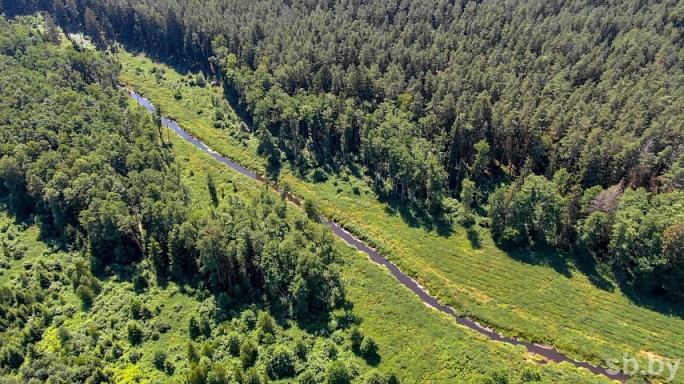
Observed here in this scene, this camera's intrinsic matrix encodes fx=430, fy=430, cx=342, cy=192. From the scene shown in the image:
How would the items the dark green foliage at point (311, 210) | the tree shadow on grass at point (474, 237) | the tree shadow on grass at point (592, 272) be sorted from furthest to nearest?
the dark green foliage at point (311, 210) < the tree shadow on grass at point (474, 237) < the tree shadow on grass at point (592, 272)

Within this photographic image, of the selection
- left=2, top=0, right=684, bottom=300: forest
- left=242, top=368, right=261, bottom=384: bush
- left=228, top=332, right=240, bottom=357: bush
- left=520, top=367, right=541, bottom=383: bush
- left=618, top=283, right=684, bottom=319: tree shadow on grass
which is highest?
left=2, top=0, right=684, bottom=300: forest

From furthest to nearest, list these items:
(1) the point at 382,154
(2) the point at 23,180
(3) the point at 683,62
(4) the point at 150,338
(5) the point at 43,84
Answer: (5) the point at 43,84, (3) the point at 683,62, (1) the point at 382,154, (2) the point at 23,180, (4) the point at 150,338

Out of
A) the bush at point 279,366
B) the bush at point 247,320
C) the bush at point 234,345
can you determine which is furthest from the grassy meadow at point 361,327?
the bush at point 279,366

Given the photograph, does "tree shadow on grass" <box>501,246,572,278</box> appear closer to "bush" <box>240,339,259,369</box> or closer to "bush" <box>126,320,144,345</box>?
"bush" <box>240,339,259,369</box>

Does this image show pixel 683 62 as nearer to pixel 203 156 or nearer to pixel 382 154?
pixel 382 154

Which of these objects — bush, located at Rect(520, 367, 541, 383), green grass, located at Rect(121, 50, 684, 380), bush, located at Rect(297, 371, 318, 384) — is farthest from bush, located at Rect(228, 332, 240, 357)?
bush, located at Rect(520, 367, 541, 383)

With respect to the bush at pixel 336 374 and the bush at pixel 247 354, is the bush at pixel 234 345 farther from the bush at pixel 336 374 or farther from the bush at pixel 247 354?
the bush at pixel 336 374

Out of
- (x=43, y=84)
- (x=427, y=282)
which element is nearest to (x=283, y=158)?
(x=427, y=282)
